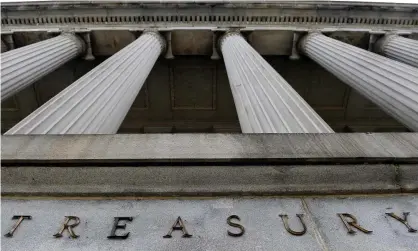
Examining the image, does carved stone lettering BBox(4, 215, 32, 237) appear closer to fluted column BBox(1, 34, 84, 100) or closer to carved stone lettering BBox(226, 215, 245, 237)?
carved stone lettering BBox(226, 215, 245, 237)

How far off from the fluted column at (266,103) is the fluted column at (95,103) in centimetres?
328

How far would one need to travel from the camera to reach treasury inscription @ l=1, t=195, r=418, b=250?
4086 mm

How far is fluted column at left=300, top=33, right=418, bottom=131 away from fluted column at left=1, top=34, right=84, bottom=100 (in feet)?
34.9

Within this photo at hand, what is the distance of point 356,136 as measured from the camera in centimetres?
568

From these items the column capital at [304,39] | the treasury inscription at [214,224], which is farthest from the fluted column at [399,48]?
the treasury inscription at [214,224]

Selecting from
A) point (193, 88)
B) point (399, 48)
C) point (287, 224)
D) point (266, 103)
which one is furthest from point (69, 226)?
point (193, 88)

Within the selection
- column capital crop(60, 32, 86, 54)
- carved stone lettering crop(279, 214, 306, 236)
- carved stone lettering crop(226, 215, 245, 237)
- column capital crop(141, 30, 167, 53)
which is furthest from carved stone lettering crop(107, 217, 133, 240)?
column capital crop(60, 32, 86, 54)

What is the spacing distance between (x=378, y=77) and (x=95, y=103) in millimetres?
8501

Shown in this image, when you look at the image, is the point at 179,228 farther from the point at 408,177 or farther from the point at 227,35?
the point at 227,35

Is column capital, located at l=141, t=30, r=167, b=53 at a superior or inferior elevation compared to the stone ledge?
superior

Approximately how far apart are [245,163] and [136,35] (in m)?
16.3

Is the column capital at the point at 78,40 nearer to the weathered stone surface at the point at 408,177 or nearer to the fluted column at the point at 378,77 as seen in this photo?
the fluted column at the point at 378,77

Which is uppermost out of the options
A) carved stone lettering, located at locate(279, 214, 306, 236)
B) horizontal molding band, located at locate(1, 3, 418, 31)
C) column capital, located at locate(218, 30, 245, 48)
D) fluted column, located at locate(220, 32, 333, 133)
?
horizontal molding band, located at locate(1, 3, 418, 31)

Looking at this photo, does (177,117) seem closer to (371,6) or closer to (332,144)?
(371,6)
